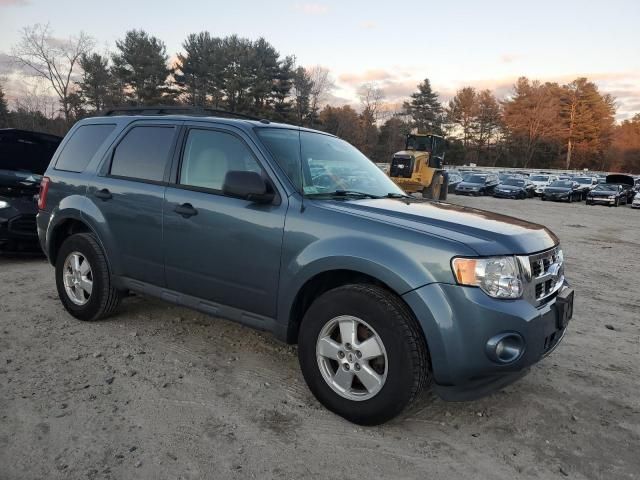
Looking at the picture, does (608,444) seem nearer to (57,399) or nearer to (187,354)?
(187,354)

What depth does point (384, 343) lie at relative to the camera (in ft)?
9.27

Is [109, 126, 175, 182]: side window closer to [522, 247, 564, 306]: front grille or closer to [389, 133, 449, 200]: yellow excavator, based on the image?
[522, 247, 564, 306]: front grille

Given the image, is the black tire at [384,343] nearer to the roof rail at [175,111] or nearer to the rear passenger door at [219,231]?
the rear passenger door at [219,231]

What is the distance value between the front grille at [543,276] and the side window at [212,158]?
1935 millimetres

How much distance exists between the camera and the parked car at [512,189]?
105 ft

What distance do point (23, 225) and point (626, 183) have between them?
1509 inches

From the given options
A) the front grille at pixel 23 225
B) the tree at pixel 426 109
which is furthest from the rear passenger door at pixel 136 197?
the tree at pixel 426 109

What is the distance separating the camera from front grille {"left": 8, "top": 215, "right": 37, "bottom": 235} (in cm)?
674

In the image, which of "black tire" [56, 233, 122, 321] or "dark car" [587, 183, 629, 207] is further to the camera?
"dark car" [587, 183, 629, 207]

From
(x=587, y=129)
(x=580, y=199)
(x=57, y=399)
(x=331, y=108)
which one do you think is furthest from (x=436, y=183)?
(x=587, y=129)

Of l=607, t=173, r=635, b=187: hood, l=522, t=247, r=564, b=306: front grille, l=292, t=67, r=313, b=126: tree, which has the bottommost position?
l=522, t=247, r=564, b=306: front grille

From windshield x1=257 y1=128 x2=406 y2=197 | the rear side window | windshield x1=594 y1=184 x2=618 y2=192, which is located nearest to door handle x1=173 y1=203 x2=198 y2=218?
windshield x1=257 y1=128 x2=406 y2=197

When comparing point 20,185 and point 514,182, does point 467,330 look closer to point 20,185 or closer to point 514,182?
point 20,185

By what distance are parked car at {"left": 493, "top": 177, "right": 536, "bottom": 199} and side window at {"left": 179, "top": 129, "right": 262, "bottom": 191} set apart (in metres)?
31.2
